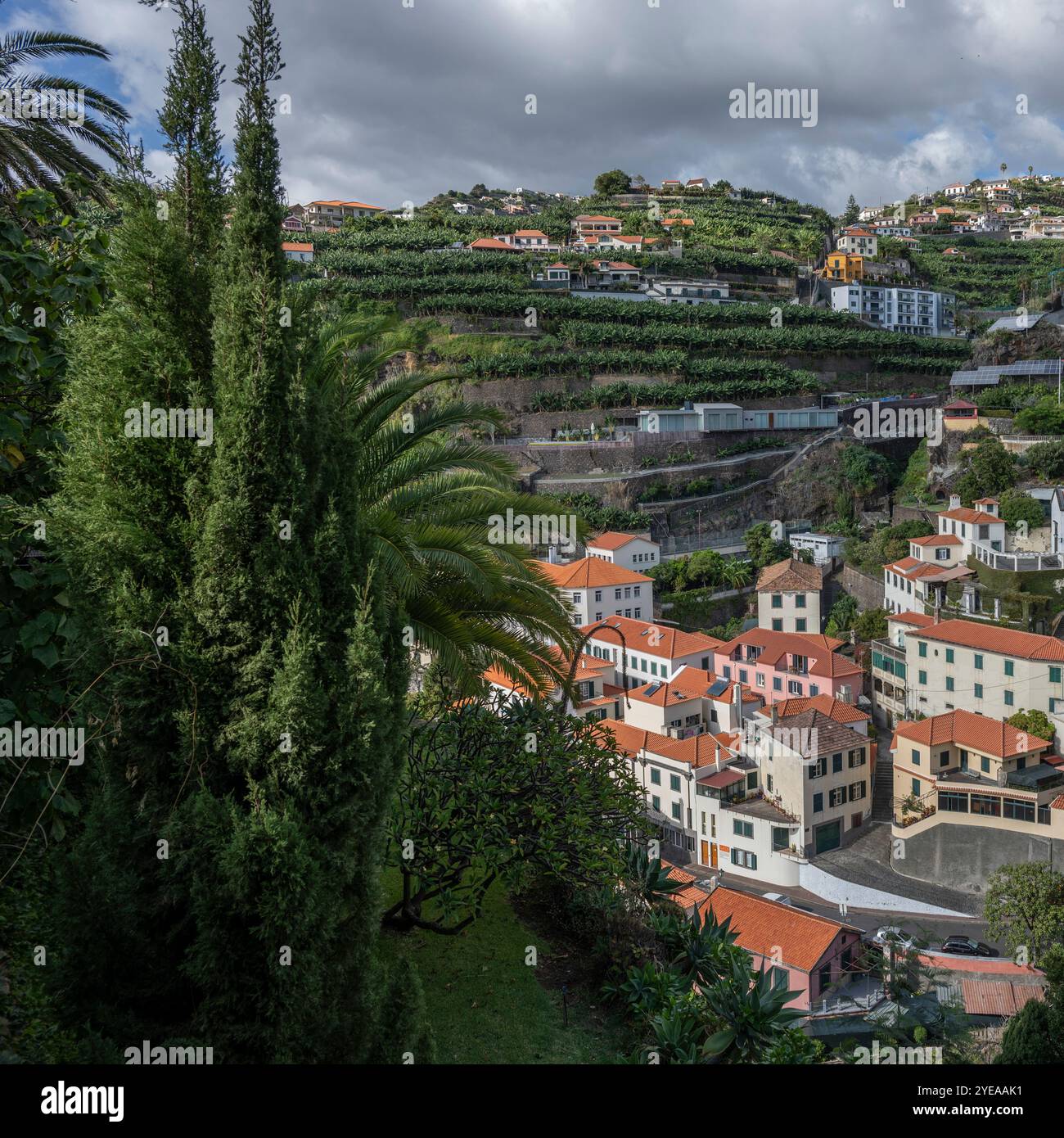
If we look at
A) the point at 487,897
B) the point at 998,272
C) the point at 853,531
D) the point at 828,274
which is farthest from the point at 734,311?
the point at 487,897

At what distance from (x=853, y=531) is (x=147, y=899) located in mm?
38994

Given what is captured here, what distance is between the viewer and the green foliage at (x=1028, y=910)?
51.6ft

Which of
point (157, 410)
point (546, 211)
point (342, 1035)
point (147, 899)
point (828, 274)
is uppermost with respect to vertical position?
point (546, 211)

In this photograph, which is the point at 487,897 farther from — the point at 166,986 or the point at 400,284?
the point at 400,284

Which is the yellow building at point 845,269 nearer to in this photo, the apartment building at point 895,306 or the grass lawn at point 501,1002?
the apartment building at point 895,306

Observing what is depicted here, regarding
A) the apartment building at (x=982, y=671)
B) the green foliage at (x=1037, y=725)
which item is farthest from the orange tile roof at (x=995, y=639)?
the green foliage at (x=1037, y=725)

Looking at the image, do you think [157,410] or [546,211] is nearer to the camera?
[157,410]

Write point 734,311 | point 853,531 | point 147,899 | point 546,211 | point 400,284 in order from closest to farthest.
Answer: point 147,899
point 853,531
point 400,284
point 734,311
point 546,211

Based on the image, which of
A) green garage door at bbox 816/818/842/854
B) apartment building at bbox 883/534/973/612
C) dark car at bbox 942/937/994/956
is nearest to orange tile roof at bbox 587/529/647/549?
apartment building at bbox 883/534/973/612

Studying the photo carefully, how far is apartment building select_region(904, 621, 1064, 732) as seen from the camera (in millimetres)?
22297

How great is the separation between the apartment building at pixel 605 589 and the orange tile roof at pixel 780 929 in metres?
A: 13.8

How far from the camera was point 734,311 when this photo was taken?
174 feet

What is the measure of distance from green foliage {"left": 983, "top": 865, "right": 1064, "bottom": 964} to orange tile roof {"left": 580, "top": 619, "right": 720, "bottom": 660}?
39.4 feet
